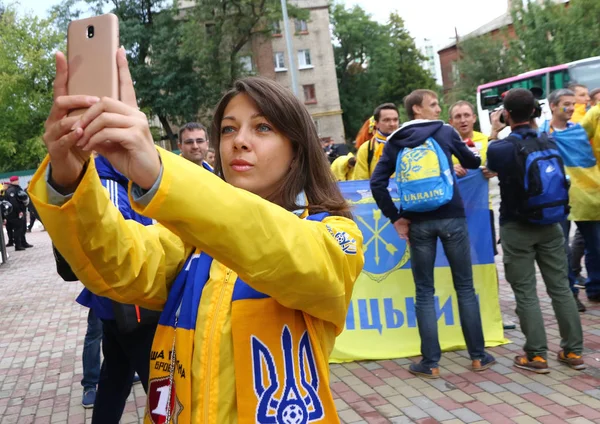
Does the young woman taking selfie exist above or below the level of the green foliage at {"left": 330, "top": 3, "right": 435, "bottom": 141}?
below

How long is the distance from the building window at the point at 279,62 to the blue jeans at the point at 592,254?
4180 centimetres

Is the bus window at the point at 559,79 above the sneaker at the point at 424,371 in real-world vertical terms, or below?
above

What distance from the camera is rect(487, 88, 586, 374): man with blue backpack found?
440 cm

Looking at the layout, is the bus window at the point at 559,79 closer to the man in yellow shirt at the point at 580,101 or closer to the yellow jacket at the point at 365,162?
the man in yellow shirt at the point at 580,101

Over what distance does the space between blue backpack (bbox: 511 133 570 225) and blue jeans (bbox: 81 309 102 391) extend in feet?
10.3

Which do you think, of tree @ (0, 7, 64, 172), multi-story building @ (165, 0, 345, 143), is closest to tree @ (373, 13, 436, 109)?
multi-story building @ (165, 0, 345, 143)

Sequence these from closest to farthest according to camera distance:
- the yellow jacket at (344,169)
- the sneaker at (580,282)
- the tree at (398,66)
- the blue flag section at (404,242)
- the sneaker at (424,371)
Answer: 1. the sneaker at (424,371)
2. the blue flag section at (404,242)
3. the sneaker at (580,282)
4. the yellow jacket at (344,169)
5. the tree at (398,66)

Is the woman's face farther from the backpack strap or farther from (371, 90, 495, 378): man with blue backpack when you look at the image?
the backpack strap

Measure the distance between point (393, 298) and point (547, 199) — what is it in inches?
64.2

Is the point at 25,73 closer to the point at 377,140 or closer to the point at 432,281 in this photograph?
the point at 377,140

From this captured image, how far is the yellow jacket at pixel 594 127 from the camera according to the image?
589 cm

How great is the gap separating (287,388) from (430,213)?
3.20m

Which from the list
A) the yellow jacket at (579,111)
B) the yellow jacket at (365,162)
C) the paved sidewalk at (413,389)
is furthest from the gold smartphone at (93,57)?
the yellow jacket at (579,111)

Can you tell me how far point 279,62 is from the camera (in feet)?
154
